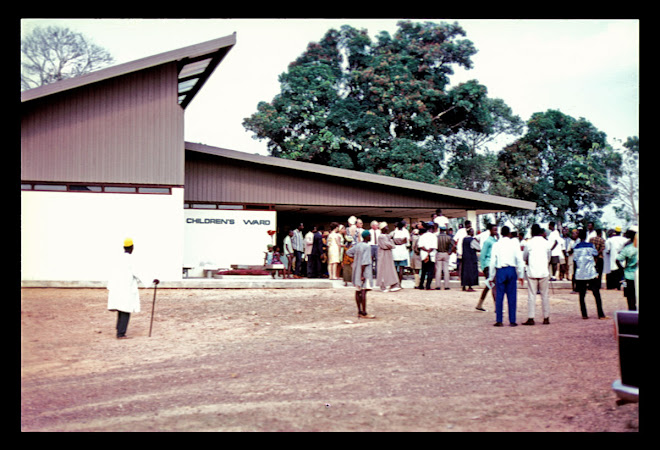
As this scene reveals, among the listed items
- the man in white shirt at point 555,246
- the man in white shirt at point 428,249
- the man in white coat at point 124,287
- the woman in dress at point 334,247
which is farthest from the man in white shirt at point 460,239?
the man in white coat at point 124,287

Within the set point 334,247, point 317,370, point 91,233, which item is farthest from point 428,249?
point 317,370

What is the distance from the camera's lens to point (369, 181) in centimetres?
2272

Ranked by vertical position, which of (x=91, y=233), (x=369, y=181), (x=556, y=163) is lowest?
(x=91, y=233)

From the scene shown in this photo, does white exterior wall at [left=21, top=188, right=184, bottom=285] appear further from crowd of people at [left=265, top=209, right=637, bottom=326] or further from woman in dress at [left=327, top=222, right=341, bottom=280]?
woman in dress at [left=327, top=222, right=341, bottom=280]

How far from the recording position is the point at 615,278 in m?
18.2

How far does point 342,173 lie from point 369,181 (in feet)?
3.20

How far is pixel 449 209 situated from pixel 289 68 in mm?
13051

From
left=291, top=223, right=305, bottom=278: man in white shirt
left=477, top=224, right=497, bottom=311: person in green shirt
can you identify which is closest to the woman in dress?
left=291, top=223, right=305, bottom=278: man in white shirt

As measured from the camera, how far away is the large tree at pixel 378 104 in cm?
3203

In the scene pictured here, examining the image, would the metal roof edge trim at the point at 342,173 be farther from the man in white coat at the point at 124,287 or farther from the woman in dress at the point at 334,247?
the man in white coat at the point at 124,287

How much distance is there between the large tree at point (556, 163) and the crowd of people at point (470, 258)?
44.7 feet

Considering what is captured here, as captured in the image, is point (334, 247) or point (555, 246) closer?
point (555, 246)

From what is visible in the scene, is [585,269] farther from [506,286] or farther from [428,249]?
[428,249]

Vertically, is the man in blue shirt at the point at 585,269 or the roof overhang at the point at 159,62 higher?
the roof overhang at the point at 159,62
